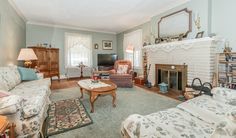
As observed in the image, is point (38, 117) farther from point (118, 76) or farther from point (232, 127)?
point (118, 76)

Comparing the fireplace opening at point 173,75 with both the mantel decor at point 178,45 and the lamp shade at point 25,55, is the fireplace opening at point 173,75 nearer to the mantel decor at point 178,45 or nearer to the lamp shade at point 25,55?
the mantel decor at point 178,45

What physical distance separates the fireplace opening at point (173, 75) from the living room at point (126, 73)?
3 cm

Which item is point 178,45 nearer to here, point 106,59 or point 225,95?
point 225,95

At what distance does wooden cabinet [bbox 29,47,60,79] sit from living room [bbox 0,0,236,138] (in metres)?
0.04

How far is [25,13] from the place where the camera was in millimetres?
4500

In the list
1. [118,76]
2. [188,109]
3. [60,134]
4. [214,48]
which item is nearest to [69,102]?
[60,134]

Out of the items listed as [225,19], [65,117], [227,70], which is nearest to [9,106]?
[65,117]

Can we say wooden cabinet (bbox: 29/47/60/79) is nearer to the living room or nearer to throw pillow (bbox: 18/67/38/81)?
the living room

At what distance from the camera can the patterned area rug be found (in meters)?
1.94

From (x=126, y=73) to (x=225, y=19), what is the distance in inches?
125

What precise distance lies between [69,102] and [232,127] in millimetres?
2974

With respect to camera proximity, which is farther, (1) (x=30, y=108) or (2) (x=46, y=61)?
(2) (x=46, y=61)

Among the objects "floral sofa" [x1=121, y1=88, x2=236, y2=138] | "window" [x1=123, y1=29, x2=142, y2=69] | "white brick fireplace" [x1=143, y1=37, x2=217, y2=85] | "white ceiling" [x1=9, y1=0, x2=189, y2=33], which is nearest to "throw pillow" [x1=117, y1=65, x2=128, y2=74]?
"window" [x1=123, y1=29, x2=142, y2=69]

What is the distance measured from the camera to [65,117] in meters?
2.29
